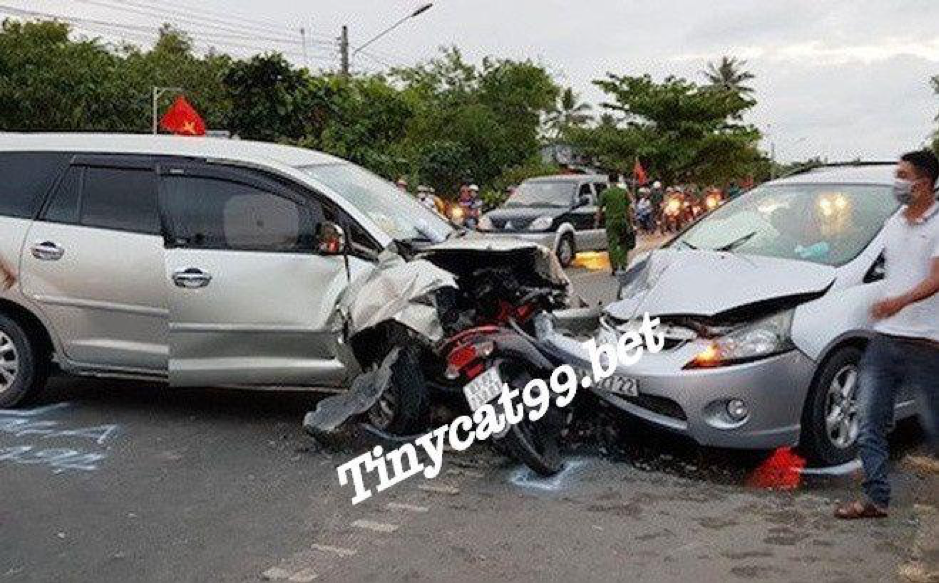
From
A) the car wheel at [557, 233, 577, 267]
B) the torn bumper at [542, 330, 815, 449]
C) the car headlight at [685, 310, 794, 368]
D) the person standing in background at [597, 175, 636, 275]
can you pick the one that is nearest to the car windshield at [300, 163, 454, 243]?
the torn bumper at [542, 330, 815, 449]

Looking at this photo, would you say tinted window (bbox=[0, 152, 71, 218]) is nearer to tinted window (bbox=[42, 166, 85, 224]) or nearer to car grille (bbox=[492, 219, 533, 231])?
tinted window (bbox=[42, 166, 85, 224])

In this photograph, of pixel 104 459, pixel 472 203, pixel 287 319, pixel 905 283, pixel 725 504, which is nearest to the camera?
pixel 905 283

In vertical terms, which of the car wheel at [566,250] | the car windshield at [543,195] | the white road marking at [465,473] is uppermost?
the car windshield at [543,195]

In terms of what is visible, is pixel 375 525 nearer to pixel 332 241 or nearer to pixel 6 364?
pixel 332 241

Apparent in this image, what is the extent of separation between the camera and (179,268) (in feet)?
20.6

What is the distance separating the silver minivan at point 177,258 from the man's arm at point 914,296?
2976mm

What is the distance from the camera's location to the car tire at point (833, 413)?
5336 mm

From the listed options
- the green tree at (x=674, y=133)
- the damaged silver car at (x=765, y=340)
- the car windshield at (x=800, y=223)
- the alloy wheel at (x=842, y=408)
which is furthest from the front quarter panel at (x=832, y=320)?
the green tree at (x=674, y=133)

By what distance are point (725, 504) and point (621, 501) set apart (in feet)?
1.64

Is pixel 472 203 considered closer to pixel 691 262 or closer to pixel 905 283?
pixel 691 262

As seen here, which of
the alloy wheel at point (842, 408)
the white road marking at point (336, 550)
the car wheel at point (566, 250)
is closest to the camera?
the white road marking at point (336, 550)

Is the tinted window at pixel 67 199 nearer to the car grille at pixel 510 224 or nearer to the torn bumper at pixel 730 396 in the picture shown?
the torn bumper at pixel 730 396

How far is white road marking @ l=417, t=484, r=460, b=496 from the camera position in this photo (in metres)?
5.20

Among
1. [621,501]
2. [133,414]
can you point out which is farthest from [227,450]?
[621,501]
